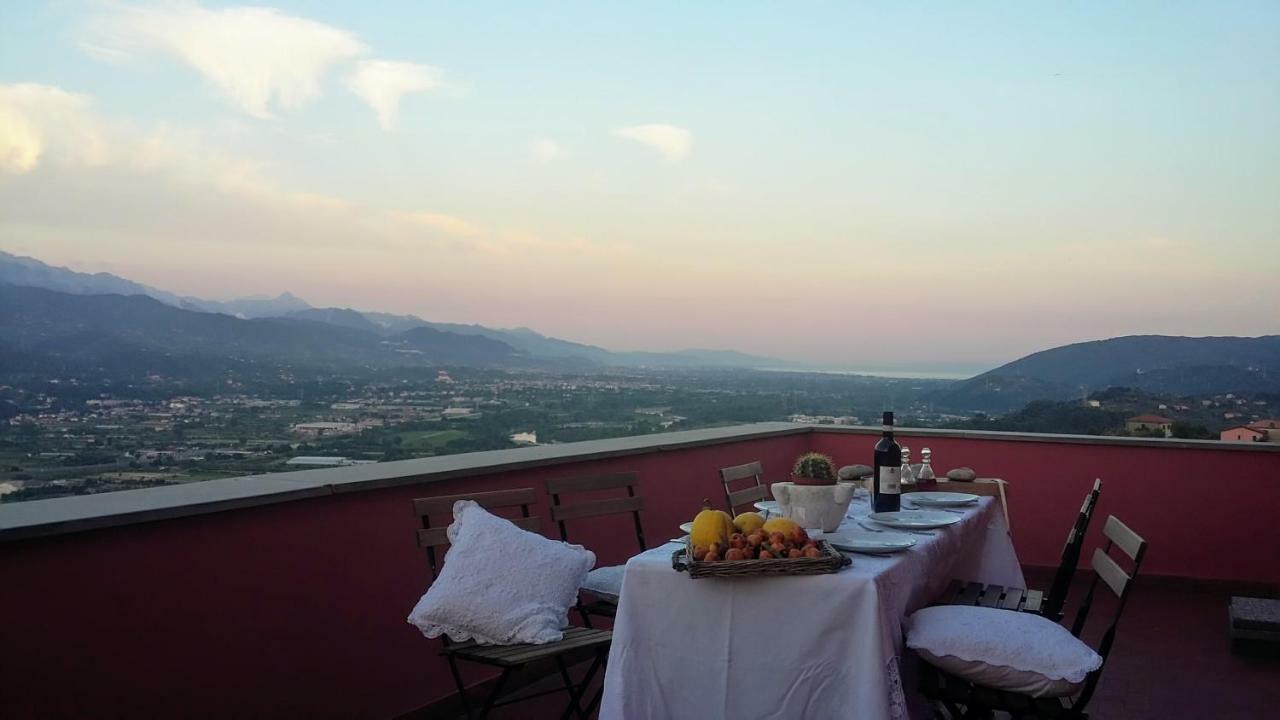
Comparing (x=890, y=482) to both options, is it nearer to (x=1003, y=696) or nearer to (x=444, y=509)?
(x=1003, y=696)

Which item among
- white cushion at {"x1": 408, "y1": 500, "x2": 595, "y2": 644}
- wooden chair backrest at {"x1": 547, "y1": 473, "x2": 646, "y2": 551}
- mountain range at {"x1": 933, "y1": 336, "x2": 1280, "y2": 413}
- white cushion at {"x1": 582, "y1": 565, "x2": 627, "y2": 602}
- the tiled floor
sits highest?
mountain range at {"x1": 933, "y1": 336, "x2": 1280, "y2": 413}

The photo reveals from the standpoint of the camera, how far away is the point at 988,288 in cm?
888

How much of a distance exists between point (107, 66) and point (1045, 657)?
614cm

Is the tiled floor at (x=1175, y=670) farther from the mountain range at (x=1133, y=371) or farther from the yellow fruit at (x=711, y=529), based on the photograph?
the mountain range at (x=1133, y=371)

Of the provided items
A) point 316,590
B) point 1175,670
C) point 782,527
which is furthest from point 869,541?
point 1175,670

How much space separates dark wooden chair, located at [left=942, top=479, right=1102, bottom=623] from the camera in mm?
3111

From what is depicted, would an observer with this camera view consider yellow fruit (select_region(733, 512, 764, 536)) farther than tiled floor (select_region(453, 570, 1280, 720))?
No

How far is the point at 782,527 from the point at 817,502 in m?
0.39

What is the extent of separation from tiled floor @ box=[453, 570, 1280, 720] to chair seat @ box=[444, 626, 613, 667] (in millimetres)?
904

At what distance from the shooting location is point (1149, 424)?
20.9 feet

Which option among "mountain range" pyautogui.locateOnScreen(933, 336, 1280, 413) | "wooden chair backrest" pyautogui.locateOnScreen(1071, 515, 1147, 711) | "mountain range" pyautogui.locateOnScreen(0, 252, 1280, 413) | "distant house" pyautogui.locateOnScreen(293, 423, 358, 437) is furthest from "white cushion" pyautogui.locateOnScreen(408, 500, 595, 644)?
"mountain range" pyautogui.locateOnScreen(933, 336, 1280, 413)

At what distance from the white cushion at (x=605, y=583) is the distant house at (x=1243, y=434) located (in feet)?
14.9

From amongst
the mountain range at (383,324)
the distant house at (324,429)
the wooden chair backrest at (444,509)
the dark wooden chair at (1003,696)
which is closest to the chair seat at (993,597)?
the dark wooden chair at (1003,696)

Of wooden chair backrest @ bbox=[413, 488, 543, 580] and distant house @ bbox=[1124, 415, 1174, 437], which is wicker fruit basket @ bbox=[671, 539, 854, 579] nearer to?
wooden chair backrest @ bbox=[413, 488, 543, 580]
